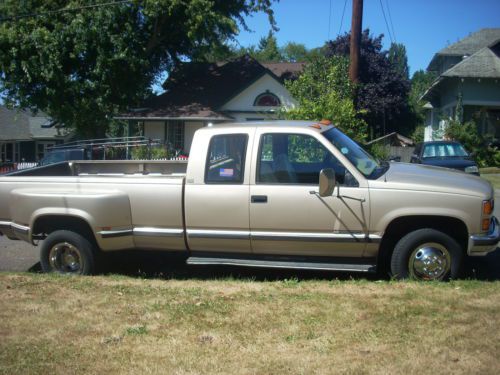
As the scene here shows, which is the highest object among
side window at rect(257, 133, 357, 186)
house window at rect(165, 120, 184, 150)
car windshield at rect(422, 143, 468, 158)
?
house window at rect(165, 120, 184, 150)

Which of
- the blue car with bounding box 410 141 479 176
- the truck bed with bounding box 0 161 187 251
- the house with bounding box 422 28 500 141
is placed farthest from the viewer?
the house with bounding box 422 28 500 141

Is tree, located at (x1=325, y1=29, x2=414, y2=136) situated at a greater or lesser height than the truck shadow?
greater

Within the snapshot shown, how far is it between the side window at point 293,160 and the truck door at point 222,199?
0.21m

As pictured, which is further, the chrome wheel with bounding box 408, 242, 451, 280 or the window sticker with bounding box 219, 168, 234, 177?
the window sticker with bounding box 219, 168, 234, 177

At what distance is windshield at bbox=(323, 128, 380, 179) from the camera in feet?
20.3

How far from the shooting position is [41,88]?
86.5 ft

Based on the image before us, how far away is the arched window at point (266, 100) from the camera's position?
28.8m

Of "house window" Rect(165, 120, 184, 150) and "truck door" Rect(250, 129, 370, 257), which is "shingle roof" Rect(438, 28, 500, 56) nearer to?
→ "house window" Rect(165, 120, 184, 150)

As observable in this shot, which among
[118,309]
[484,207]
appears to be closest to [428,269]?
[484,207]

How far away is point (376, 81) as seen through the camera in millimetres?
30359

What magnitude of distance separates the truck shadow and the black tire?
341 millimetres

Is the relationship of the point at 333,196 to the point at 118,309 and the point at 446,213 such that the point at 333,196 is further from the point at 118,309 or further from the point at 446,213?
the point at 118,309

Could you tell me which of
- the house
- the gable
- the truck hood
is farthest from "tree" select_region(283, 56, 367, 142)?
the gable

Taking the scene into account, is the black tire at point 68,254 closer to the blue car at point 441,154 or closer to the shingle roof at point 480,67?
the blue car at point 441,154
